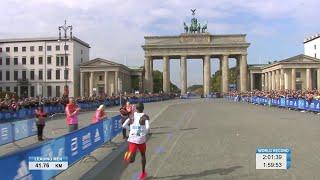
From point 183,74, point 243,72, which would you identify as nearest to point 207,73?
point 183,74

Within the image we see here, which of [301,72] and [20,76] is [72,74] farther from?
[301,72]

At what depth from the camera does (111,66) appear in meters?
144

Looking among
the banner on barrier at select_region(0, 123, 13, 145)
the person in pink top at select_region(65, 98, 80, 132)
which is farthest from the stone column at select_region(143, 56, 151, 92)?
the person in pink top at select_region(65, 98, 80, 132)

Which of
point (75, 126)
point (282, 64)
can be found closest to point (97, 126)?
point (75, 126)

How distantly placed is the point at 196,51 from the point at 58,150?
140 m

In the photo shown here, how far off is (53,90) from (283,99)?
302ft

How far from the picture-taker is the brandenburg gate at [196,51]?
15025cm

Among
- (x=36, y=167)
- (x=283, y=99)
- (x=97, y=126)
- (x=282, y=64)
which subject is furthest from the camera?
(x=282, y=64)

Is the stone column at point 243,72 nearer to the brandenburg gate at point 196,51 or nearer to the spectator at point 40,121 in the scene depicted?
the brandenburg gate at point 196,51

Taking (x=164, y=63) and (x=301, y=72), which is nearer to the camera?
(x=301, y=72)

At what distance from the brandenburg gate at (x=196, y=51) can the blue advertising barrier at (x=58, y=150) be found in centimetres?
13077

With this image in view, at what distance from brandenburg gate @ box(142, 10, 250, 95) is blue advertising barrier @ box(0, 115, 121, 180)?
130766mm

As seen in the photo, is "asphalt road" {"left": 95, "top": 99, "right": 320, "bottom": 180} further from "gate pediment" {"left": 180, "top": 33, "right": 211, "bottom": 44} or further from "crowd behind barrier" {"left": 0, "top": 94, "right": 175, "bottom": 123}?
"gate pediment" {"left": 180, "top": 33, "right": 211, "bottom": 44}
